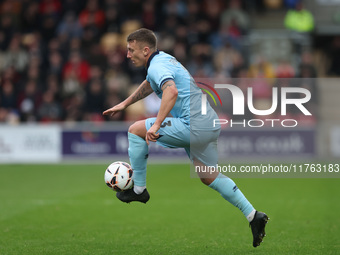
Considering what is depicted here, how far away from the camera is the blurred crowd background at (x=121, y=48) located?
17688 mm

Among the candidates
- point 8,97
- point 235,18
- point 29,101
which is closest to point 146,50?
point 29,101

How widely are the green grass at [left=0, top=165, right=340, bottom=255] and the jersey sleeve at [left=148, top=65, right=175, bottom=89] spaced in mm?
1755

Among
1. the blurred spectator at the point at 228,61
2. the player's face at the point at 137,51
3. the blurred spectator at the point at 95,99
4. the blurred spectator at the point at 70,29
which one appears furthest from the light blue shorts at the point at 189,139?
the blurred spectator at the point at 70,29

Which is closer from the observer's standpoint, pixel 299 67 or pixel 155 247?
pixel 155 247

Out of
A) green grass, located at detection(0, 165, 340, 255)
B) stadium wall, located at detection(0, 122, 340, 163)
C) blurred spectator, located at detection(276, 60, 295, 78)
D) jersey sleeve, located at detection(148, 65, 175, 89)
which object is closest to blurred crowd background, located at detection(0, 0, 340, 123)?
blurred spectator, located at detection(276, 60, 295, 78)

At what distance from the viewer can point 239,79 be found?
16766 millimetres

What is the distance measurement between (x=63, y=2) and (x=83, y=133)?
6.30 metres

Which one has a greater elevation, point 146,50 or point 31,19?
point 31,19

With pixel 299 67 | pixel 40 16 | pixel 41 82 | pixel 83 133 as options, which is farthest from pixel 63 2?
pixel 299 67

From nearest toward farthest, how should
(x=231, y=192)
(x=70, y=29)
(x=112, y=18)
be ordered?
(x=231, y=192) < (x=112, y=18) < (x=70, y=29)

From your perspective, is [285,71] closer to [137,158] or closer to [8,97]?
[8,97]

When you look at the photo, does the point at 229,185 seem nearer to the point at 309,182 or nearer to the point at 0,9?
the point at 309,182

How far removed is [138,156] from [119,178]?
31 cm

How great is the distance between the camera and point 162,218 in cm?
913
